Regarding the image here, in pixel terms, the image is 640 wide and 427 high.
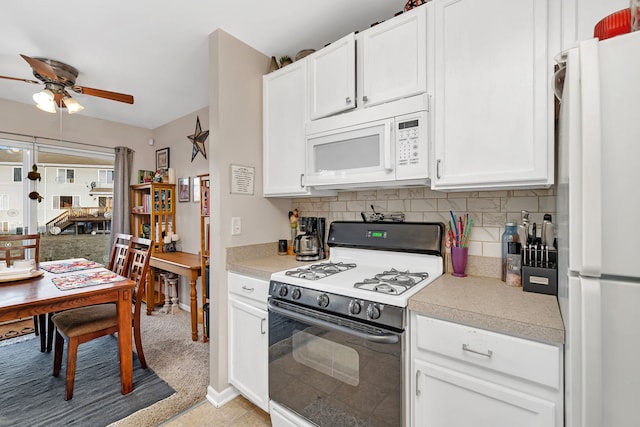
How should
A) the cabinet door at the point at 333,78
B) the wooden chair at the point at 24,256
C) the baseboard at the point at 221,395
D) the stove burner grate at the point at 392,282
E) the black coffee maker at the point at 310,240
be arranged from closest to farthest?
the stove burner grate at the point at 392,282 < the cabinet door at the point at 333,78 < the baseboard at the point at 221,395 < the black coffee maker at the point at 310,240 < the wooden chair at the point at 24,256

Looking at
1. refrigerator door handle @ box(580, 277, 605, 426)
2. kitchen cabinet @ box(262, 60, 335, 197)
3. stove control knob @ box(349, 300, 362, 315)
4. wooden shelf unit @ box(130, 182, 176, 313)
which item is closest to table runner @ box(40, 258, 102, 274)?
wooden shelf unit @ box(130, 182, 176, 313)

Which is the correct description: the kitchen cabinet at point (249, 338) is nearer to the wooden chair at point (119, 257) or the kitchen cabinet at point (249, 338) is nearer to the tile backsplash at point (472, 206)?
the tile backsplash at point (472, 206)

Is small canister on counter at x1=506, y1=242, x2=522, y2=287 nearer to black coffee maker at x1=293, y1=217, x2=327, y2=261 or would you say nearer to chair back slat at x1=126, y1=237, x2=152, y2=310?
black coffee maker at x1=293, y1=217, x2=327, y2=261

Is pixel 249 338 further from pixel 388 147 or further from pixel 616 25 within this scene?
pixel 616 25

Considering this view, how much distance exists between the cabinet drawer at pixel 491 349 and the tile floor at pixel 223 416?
121 centimetres

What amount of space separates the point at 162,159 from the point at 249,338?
3.28m

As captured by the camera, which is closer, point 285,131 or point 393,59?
point 393,59

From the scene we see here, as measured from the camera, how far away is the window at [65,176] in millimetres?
3617

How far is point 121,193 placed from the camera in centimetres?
390

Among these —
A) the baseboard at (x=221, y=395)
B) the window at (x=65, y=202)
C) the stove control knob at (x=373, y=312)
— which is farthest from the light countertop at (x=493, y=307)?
the window at (x=65, y=202)

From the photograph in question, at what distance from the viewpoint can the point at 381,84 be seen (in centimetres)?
161

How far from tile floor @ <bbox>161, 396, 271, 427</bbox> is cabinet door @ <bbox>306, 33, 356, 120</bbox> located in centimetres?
189

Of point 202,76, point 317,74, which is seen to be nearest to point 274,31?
point 317,74

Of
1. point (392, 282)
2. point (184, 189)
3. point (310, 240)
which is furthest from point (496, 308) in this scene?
point (184, 189)
